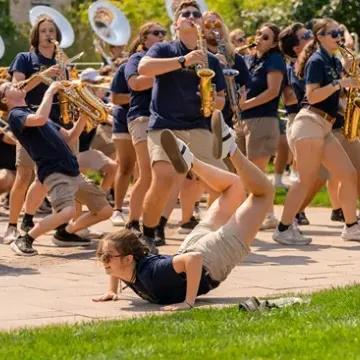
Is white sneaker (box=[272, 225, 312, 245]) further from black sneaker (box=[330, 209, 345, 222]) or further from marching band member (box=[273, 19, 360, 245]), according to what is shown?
black sneaker (box=[330, 209, 345, 222])

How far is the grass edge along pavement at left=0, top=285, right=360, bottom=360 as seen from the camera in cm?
620

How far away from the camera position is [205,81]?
10.3 meters

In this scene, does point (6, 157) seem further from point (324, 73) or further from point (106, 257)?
point (106, 257)

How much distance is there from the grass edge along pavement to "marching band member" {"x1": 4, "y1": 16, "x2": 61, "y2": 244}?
4261mm

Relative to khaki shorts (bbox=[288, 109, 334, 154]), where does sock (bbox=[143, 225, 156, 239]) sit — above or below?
below

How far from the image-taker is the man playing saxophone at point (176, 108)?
10320 millimetres

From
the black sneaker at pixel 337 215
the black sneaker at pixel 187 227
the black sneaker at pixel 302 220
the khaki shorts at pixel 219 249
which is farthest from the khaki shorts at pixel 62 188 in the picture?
the black sneaker at pixel 337 215

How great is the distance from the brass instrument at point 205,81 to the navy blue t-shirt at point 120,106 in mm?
1976

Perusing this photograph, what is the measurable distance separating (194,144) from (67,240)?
5.29 ft

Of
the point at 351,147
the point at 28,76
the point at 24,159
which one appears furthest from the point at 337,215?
the point at 28,76

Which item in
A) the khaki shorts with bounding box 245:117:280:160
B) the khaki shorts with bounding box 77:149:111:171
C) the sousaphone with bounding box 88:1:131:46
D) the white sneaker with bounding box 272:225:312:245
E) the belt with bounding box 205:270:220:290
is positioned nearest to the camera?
the belt with bounding box 205:270:220:290

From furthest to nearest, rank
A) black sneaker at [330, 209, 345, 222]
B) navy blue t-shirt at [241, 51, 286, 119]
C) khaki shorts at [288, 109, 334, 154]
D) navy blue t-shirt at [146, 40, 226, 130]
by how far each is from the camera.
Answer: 1. black sneaker at [330, 209, 345, 222]
2. navy blue t-shirt at [241, 51, 286, 119]
3. khaki shorts at [288, 109, 334, 154]
4. navy blue t-shirt at [146, 40, 226, 130]

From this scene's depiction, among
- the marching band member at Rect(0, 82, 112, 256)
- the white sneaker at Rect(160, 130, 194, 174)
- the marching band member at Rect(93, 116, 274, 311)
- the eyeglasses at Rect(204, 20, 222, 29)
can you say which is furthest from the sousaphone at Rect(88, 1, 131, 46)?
the white sneaker at Rect(160, 130, 194, 174)

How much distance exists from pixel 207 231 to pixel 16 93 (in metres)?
2.94
